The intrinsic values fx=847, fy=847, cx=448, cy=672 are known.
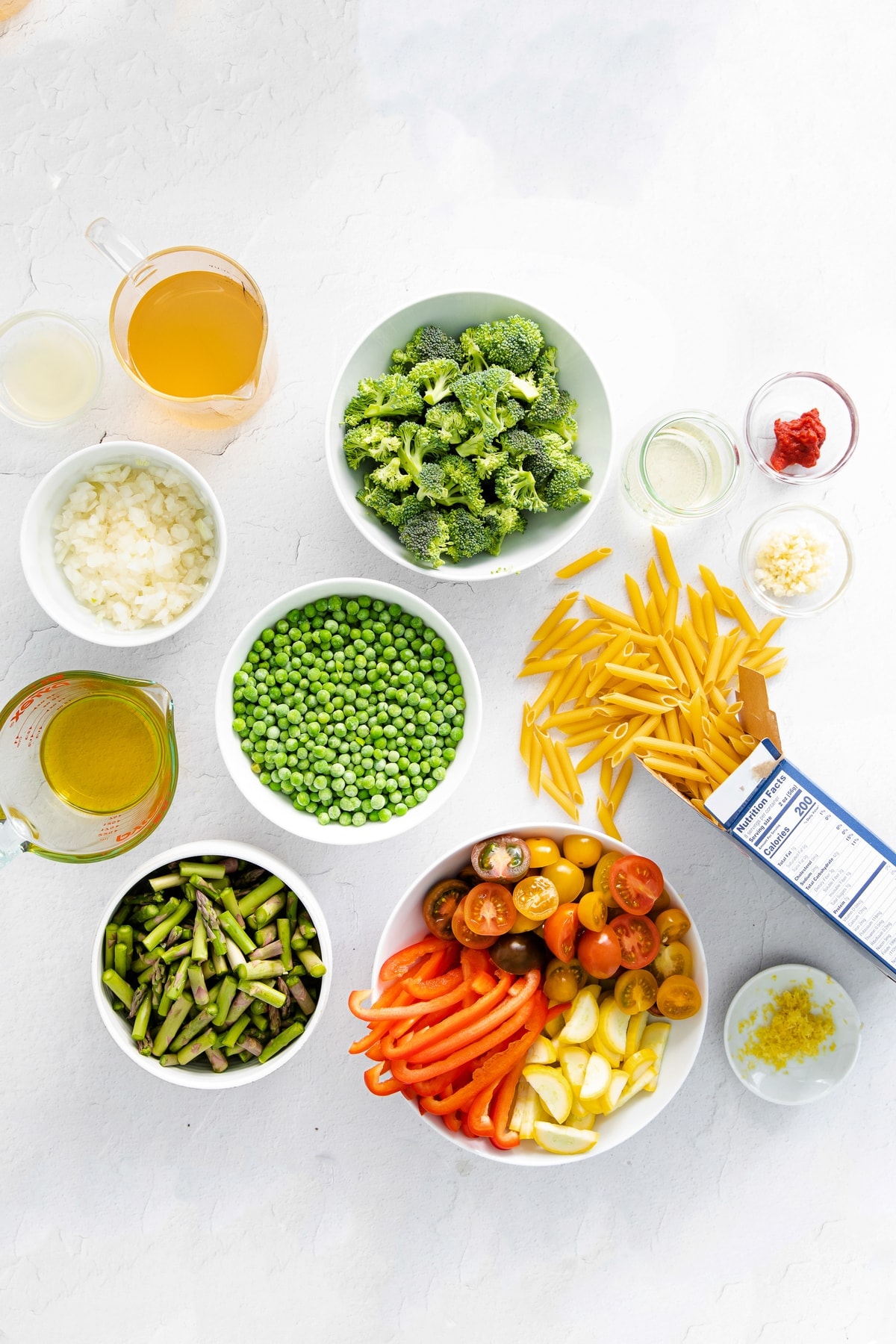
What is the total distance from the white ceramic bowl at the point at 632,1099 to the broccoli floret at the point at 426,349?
3.88 feet

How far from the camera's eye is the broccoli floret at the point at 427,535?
205 cm

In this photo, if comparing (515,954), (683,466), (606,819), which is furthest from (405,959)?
(683,466)

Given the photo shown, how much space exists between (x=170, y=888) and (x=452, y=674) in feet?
2.97

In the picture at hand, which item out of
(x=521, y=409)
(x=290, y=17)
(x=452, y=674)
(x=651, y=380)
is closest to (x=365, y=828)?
(x=452, y=674)

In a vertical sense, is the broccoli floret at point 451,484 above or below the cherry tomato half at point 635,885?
above

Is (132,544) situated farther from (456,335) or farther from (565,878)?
(565,878)

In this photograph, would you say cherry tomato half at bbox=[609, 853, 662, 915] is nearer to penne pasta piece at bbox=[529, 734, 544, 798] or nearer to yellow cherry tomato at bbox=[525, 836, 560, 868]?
yellow cherry tomato at bbox=[525, 836, 560, 868]

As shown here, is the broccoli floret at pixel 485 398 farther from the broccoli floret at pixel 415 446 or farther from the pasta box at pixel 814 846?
the pasta box at pixel 814 846

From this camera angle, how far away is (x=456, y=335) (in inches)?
86.0

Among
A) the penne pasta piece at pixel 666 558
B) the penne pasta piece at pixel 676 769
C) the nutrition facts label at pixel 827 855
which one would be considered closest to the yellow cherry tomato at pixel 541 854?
the penne pasta piece at pixel 676 769

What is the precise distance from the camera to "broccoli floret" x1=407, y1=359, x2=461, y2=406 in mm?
2043

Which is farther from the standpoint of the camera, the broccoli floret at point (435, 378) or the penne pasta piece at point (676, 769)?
the penne pasta piece at point (676, 769)

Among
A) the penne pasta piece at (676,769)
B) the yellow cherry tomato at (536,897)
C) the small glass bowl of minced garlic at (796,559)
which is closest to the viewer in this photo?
the yellow cherry tomato at (536,897)

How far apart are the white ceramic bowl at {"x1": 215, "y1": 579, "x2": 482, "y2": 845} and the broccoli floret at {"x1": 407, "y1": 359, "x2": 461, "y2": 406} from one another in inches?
18.6
